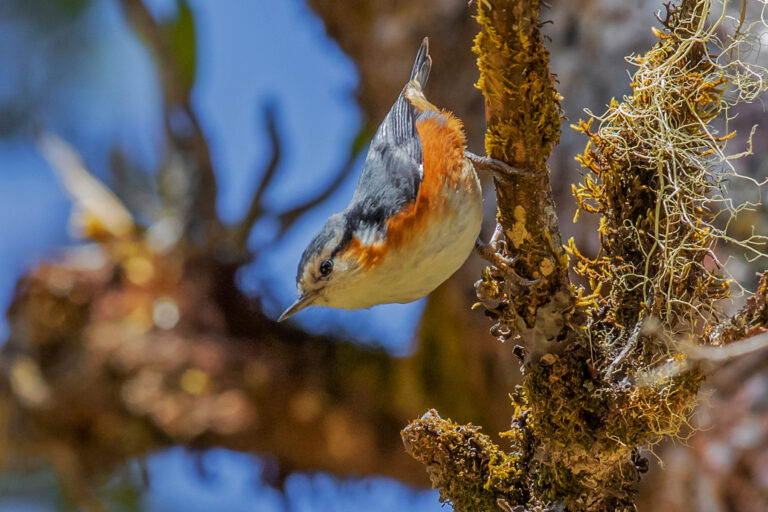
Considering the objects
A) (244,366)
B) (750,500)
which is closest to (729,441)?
(750,500)

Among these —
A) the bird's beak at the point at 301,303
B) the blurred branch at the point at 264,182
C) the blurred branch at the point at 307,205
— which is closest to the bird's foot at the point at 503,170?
the bird's beak at the point at 301,303

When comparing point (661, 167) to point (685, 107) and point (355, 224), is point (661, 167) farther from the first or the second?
point (355, 224)

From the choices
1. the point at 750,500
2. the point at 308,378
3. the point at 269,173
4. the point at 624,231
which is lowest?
the point at 750,500

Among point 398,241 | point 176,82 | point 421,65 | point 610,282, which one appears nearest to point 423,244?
point 398,241

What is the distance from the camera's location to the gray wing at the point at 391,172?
1395 millimetres

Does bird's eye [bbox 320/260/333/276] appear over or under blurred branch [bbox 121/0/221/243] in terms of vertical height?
under

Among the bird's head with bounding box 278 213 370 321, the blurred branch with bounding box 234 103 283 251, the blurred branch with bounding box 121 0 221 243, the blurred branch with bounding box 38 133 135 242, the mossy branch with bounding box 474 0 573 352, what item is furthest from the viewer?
the blurred branch with bounding box 121 0 221 243

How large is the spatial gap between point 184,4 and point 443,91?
Answer: 211 cm

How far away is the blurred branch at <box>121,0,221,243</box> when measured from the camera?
3.97m

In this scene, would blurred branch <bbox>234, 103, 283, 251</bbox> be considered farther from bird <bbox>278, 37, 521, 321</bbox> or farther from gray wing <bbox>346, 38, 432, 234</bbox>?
bird <bbox>278, 37, 521, 321</bbox>

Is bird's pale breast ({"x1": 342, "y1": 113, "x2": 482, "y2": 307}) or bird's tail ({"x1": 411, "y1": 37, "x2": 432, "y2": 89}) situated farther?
bird's tail ({"x1": 411, "y1": 37, "x2": 432, "y2": 89})

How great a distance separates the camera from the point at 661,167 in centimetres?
113

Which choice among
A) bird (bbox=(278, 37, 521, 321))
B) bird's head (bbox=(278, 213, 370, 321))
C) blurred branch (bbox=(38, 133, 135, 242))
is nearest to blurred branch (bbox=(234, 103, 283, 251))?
blurred branch (bbox=(38, 133, 135, 242))

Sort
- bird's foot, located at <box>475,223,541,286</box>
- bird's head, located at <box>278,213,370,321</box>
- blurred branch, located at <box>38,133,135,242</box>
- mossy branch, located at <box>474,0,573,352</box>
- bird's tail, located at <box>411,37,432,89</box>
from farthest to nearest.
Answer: blurred branch, located at <box>38,133,135,242</box>, bird's tail, located at <box>411,37,432,89</box>, bird's head, located at <box>278,213,370,321</box>, bird's foot, located at <box>475,223,541,286</box>, mossy branch, located at <box>474,0,573,352</box>
